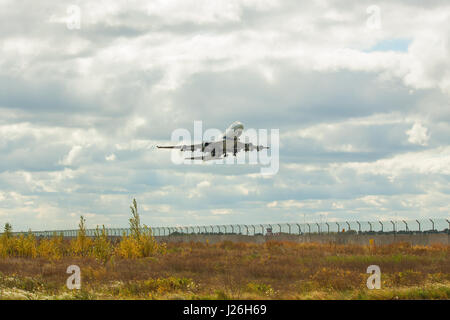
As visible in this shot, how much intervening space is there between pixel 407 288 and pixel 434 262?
460 inches

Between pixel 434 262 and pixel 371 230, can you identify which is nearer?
pixel 434 262

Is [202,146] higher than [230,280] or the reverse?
higher

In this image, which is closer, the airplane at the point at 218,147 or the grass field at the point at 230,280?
the grass field at the point at 230,280

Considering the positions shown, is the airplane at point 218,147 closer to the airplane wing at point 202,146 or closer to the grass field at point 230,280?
the airplane wing at point 202,146

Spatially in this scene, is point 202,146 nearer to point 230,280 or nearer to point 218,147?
point 218,147

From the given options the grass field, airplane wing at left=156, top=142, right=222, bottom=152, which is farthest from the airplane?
the grass field

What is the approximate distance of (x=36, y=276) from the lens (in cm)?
2783

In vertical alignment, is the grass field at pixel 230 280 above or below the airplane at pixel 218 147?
below

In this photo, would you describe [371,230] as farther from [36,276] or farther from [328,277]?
[36,276]

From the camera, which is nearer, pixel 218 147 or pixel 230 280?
pixel 230 280

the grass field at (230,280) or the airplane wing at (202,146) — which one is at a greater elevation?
the airplane wing at (202,146)

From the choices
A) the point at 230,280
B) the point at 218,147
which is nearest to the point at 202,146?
the point at 218,147

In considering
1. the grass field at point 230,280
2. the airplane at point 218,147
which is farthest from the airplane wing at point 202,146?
the grass field at point 230,280
